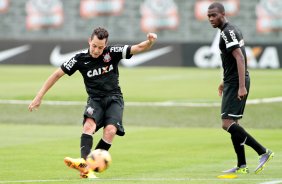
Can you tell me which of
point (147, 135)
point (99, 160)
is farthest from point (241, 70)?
point (147, 135)

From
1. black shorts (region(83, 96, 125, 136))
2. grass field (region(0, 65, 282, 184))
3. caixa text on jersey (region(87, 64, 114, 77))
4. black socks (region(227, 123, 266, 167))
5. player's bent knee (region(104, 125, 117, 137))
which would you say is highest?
caixa text on jersey (region(87, 64, 114, 77))

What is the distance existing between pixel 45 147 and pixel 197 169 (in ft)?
13.8

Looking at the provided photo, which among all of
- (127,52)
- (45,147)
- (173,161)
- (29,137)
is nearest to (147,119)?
(29,137)

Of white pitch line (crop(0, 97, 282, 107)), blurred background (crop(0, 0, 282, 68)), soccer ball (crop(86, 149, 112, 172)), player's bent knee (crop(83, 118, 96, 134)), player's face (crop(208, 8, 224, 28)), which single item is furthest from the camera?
blurred background (crop(0, 0, 282, 68))

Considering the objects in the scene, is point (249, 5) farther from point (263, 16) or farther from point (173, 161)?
point (173, 161)

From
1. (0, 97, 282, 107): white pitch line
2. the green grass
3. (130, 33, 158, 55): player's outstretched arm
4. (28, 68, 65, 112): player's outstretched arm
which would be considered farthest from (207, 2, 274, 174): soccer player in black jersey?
(0, 97, 282, 107): white pitch line

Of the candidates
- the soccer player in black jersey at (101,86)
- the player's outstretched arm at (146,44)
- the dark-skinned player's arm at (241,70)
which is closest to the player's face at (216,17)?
the dark-skinned player's arm at (241,70)

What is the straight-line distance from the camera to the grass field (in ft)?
41.7

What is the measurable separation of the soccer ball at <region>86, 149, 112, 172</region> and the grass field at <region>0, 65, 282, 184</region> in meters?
0.18

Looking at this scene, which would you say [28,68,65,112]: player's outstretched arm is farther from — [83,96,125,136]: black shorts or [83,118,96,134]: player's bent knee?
[83,118,96,134]: player's bent knee

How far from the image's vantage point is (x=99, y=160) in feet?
37.9

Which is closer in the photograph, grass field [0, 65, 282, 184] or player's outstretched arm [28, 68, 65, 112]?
player's outstretched arm [28, 68, 65, 112]

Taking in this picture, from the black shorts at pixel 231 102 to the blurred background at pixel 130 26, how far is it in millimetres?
29123

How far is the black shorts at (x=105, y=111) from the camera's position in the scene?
1240cm
